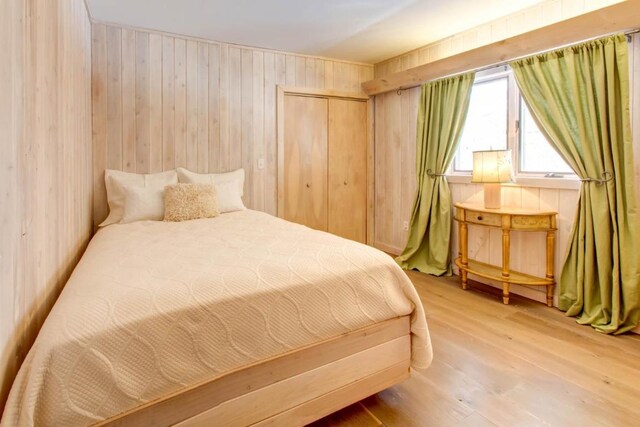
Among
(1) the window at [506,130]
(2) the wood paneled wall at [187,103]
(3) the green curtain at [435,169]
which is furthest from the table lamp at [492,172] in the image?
(2) the wood paneled wall at [187,103]

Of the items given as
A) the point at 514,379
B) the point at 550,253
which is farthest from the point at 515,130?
the point at 514,379

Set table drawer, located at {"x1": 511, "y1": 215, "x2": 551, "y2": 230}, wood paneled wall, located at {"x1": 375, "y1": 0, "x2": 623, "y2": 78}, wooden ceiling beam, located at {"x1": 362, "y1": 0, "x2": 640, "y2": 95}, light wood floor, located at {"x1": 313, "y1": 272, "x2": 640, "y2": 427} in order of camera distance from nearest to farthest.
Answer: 1. light wood floor, located at {"x1": 313, "y1": 272, "x2": 640, "y2": 427}
2. wooden ceiling beam, located at {"x1": 362, "y1": 0, "x2": 640, "y2": 95}
3. wood paneled wall, located at {"x1": 375, "y1": 0, "x2": 623, "y2": 78}
4. table drawer, located at {"x1": 511, "y1": 215, "x2": 551, "y2": 230}

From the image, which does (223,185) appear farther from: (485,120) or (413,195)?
(485,120)

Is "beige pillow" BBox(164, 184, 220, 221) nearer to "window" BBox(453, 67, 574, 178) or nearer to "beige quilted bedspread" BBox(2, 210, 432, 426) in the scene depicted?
"beige quilted bedspread" BBox(2, 210, 432, 426)

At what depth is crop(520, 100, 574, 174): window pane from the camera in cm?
289

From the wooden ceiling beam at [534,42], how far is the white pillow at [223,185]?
6.67 ft

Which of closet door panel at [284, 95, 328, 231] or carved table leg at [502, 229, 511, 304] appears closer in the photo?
carved table leg at [502, 229, 511, 304]

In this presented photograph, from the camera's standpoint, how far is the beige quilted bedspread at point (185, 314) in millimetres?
1000

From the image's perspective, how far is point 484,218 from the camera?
119 inches

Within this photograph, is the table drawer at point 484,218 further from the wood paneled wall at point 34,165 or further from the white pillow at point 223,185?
the wood paneled wall at point 34,165

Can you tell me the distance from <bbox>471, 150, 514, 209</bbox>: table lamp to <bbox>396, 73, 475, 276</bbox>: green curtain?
568 millimetres

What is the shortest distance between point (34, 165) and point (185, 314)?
79 centimetres

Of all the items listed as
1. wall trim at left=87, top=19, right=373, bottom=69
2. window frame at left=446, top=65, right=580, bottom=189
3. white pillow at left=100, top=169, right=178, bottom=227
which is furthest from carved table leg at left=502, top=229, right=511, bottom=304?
white pillow at left=100, top=169, right=178, bottom=227

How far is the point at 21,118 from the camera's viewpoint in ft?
3.90
